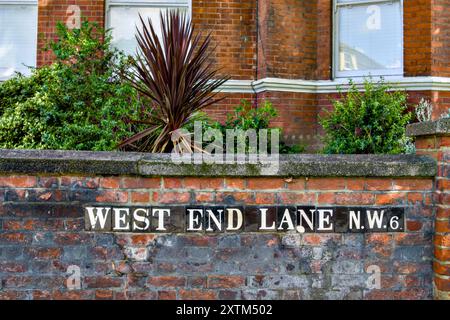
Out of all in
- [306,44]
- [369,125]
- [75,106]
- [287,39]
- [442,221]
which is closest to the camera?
[442,221]

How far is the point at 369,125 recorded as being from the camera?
6426 millimetres

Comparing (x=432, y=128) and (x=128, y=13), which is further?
(x=128, y=13)

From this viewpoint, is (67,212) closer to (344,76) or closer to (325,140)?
(325,140)

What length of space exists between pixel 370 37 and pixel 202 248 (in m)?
5.81

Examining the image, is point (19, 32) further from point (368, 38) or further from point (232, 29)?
point (368, 38)

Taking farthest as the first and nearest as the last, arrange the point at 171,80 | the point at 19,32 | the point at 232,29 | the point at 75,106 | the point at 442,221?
the point at 19,32 → the point at 232,29 → the point at 75,106 → the point at 171,80 → the point at 442,221

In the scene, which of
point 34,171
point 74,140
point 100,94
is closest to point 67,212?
point 34,171

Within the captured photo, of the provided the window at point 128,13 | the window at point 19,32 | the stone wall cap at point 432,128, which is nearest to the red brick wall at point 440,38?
the window at point 128,13

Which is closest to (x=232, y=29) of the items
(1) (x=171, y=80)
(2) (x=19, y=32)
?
(2) (x=19, y=32)

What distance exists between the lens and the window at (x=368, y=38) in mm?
7820

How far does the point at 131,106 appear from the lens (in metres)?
5.30

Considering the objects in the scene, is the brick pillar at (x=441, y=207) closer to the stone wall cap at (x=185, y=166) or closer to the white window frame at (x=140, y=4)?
the stone wall cap at (x=185, y=166)

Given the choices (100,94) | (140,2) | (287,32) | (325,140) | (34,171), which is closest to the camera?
Answer: (34,171)
